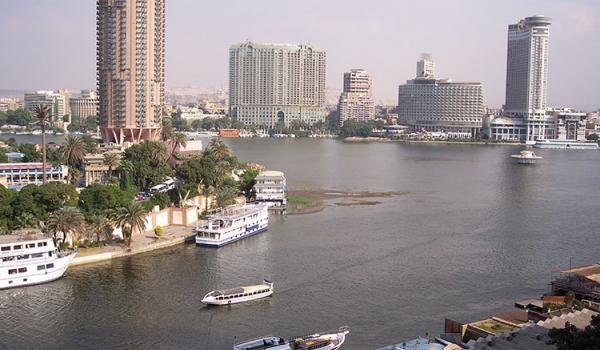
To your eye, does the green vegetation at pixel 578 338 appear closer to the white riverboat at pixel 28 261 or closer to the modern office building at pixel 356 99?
the white riverboat at pixel 28 261

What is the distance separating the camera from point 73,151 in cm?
3912

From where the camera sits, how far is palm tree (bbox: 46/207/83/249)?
2386 centimetres

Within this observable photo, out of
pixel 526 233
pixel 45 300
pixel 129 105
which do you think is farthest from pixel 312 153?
pixel 45 300

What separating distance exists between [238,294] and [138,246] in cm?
697

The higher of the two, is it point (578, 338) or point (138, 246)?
point (578, 338)

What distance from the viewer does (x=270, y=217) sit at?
3525cm

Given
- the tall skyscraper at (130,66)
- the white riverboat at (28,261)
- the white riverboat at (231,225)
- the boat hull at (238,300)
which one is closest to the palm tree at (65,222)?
the white riverboat at (28,261)

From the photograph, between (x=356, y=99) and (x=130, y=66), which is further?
(x=356, y=99)

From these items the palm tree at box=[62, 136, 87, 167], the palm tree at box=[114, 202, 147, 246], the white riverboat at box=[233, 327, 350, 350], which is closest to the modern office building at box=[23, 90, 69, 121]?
the palm tree at box=[62, 136, 87, 167]

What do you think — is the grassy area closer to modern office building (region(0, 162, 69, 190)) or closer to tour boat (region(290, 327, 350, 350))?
modern office building (region(0, 162, 69, 190))

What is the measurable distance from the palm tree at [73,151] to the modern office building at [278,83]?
95.4m

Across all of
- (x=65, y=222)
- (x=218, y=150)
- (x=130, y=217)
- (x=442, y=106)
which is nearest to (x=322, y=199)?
(x=218, y=150)

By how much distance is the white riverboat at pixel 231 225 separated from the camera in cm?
2778

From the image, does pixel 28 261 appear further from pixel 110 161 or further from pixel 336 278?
pixel 110 161
